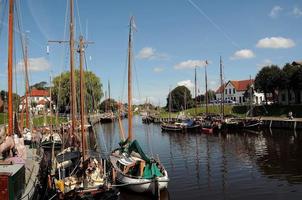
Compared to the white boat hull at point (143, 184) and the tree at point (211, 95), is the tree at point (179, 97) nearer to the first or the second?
the tree at point (211, 95)

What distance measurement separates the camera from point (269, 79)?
9562 cm

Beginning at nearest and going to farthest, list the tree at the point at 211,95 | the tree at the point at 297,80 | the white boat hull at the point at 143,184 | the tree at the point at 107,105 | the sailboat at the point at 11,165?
the sailboat at the point at 11,165, the white boat hull at the point at 143,184, the tree at the point at 297,80, the tree at the point at 107,105, the tree at the point at 211,95

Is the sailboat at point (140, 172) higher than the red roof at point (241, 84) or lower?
lower

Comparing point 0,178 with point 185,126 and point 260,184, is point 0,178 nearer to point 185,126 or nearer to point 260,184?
point 260,184

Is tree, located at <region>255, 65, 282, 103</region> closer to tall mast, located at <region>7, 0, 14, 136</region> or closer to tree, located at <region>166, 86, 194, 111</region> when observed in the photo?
tree, located at <region>166, 86, 194, 111</region>

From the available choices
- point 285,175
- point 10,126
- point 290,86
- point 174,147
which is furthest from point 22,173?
point 290,86

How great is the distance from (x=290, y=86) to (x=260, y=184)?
67339 millimetres

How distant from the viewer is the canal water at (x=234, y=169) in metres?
25.8

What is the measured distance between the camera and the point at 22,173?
1864 centimetres

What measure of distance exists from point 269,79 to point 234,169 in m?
67.2

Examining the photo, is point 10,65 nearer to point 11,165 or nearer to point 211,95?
point 11,165

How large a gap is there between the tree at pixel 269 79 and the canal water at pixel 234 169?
134ft

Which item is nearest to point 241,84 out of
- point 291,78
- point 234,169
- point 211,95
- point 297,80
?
point 211,95

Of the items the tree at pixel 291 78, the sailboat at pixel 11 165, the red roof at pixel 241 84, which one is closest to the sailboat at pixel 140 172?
the sailboat at pixel 11 165
